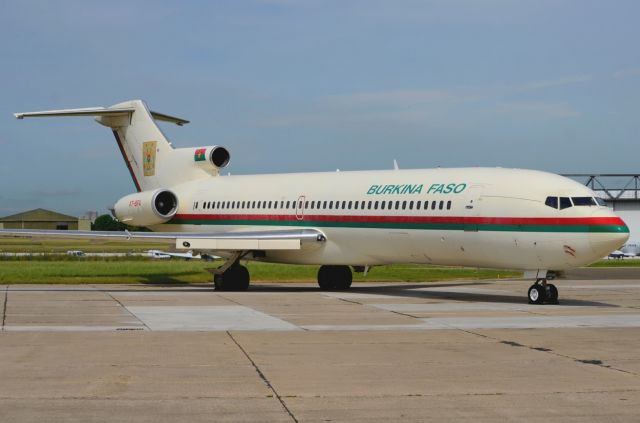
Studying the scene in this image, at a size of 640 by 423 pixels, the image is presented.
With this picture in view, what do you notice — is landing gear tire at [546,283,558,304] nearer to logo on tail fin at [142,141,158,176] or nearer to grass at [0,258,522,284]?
grass at [0,258,522,284]

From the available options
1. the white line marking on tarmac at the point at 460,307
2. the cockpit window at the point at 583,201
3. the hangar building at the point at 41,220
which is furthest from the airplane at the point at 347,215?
the hangar building at the point at 41,220

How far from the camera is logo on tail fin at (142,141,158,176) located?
115 ft

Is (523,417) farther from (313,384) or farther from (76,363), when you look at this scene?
(76,363)

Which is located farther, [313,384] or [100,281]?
[100,281]

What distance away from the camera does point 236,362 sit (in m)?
11.9

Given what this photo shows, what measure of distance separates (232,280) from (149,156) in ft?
28.1

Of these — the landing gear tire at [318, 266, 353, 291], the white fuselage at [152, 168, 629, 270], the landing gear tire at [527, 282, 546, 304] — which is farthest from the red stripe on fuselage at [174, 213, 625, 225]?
the landing gear tire at [318, 266, 353, 291]

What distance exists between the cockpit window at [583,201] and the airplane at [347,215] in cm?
2

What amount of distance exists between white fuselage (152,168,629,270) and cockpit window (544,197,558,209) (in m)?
0.10

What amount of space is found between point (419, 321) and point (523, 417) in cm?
919

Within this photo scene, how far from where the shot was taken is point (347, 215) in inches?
1054

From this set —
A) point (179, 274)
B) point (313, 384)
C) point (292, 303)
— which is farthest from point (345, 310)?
point (179, 274)

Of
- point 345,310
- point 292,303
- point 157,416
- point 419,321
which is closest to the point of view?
point 157,416

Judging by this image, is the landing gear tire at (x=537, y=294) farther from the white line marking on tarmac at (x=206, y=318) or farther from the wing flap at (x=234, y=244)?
the wing flap at (x=234, y=244)
